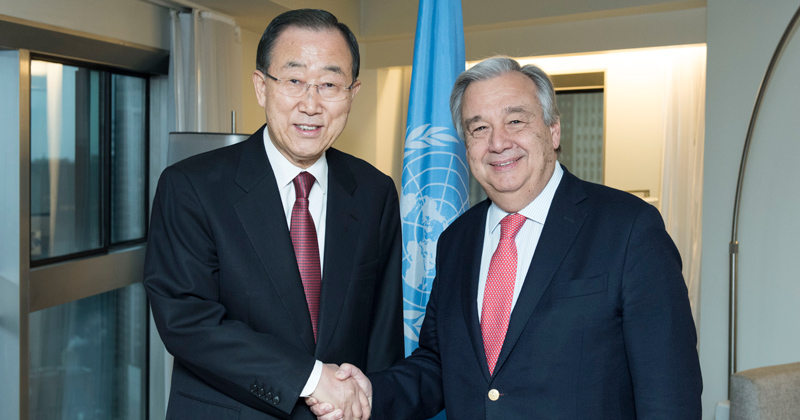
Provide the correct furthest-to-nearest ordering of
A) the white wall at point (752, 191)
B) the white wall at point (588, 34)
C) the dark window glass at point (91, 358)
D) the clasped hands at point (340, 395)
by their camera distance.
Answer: the white wall at point (588, 34)
the dark window glass at point (91, 358)
the white wall at point (752, 191)
the clasped hands at point (340, 395)

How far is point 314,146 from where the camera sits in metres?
1.56

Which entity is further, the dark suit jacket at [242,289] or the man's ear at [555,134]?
the man's ear at [555,134]

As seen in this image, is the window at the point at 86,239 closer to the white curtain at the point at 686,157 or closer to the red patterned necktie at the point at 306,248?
the red patterned necktie at the point at 306,248

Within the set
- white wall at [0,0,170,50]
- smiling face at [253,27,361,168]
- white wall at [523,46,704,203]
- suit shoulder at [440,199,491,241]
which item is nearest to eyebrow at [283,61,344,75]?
smiling face at [253,27,361,168]

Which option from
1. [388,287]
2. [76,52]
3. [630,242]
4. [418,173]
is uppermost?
[76,52]

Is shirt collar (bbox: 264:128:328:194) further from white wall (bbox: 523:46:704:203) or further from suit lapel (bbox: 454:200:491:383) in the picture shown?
white wall (bbox: 523:46:704:203)

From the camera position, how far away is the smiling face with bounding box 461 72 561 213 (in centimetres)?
158

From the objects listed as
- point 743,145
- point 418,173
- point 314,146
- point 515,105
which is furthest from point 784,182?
point 314,146

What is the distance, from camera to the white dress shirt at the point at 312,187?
161cm

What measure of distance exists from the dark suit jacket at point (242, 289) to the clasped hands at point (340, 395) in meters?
0.05

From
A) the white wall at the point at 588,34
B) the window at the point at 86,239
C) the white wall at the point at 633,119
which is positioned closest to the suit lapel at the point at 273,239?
the window at the point at 86,239

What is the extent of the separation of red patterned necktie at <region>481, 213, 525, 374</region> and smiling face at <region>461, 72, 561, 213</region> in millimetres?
89

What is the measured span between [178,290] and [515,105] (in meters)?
0.96

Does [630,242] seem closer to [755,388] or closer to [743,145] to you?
[755,388]
